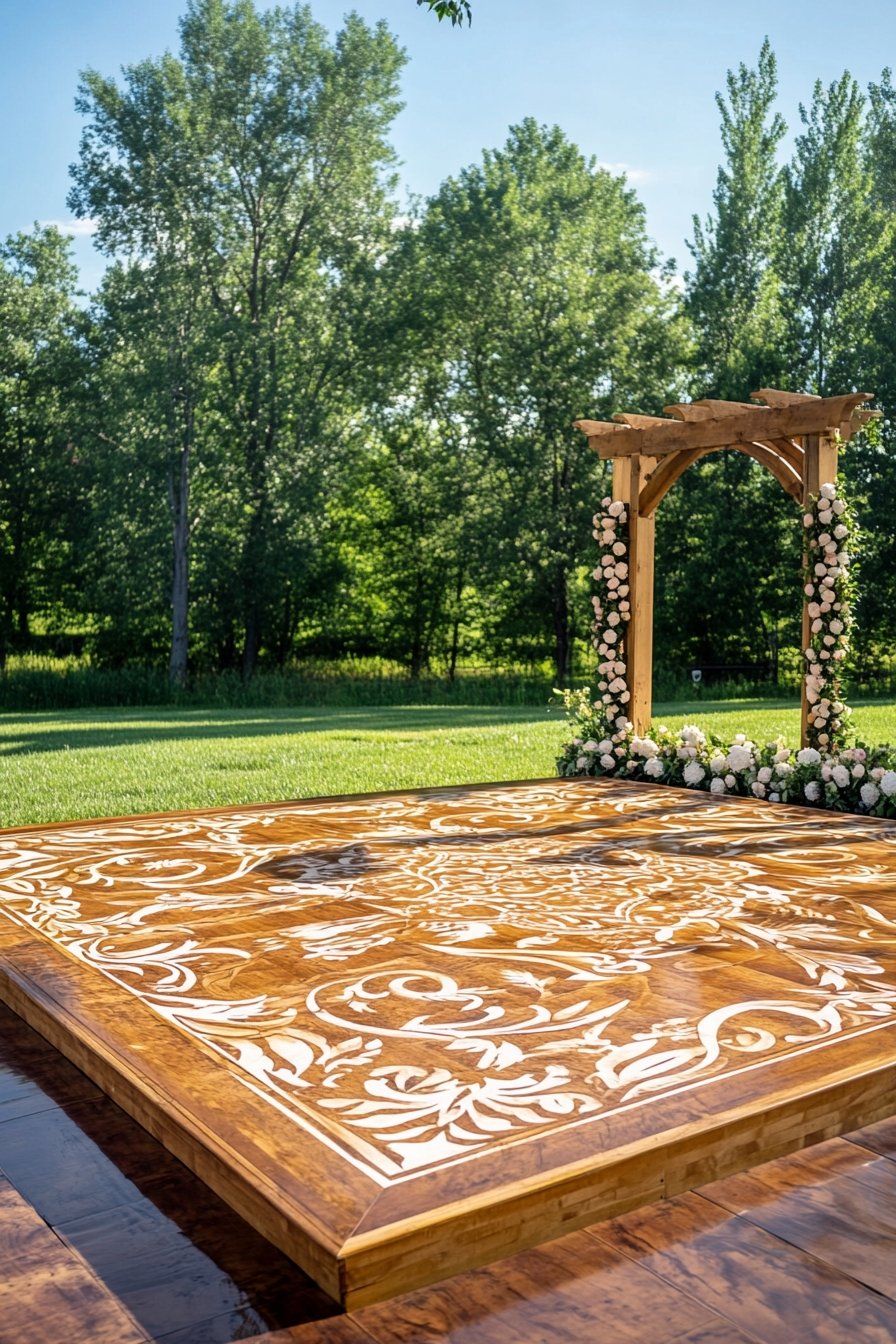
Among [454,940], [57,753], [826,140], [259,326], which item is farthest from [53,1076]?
[826,140]

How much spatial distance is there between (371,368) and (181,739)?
11.7m

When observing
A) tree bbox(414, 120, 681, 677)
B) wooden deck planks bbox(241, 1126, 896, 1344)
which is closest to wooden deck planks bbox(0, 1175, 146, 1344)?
wooden deck planks bbox(241, 1126, 896, 1344)

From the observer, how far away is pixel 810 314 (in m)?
20.4

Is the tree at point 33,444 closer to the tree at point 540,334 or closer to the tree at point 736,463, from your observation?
the tree at point 540,334

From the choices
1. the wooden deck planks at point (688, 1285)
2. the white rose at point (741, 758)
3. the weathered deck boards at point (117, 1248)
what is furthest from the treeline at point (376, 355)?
the wooden deck planks at point (688, 1285)

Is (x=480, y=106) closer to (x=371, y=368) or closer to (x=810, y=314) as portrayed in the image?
(x=371, y=368)

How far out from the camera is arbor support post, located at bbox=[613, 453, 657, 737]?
278 inches

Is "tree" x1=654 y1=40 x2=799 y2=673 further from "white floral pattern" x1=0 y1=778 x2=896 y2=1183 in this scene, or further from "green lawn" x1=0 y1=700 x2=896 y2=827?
"white floral pattern" x1=0 y1=778 x2=896 y2=1183

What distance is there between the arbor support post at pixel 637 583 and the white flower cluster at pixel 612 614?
4cm

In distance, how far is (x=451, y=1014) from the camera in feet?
8.40

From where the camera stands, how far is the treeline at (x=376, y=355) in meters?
18.5

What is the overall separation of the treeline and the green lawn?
208 inches

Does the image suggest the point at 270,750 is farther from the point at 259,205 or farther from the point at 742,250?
the point at 742,250

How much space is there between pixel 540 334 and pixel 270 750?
494 inches
